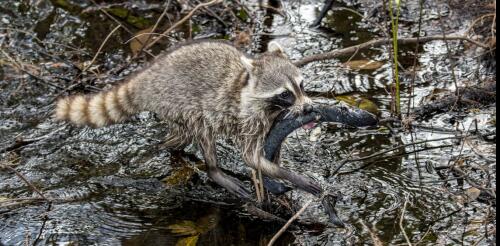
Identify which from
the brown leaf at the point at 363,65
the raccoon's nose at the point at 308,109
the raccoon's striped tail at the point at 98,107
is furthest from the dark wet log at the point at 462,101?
the raccoon's striped tail at the point at 98,107

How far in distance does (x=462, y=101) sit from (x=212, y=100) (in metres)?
1.83

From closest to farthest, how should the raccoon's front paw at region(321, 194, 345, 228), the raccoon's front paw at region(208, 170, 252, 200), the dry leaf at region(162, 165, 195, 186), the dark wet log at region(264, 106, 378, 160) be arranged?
1. the raccoon's front paw at region(321, 194, 345, 228)
2. the dark wet log at region(264, 106, 378, 160)
3. the raccoon's front paw at region(208, 170, 252, 200)
4. the dry leaf at region(162, 165, 195, 186)

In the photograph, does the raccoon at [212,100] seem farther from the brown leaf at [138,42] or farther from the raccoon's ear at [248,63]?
the brown leaf at [138,42]

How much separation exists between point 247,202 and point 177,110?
2.45ft

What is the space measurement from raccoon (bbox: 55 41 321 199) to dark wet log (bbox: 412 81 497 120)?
1243mm

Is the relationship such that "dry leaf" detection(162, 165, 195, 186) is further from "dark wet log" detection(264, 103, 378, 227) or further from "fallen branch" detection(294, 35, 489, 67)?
"fallen branch" detection(294, 35, 489, 67)

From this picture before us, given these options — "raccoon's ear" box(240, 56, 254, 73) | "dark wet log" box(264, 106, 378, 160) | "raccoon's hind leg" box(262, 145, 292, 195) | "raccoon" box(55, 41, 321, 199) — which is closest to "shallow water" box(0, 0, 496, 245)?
"raccoon's hind leg" box(262, 145, 292, 195)

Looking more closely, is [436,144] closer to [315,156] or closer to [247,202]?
[315,156]

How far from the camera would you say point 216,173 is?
5184 millimetres

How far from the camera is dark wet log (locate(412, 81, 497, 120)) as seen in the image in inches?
226

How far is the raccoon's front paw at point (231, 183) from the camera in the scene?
16.6 ft

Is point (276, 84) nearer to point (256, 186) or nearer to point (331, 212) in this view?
point (256, 186)

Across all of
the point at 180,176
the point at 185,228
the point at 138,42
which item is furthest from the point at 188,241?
the point at 138,42

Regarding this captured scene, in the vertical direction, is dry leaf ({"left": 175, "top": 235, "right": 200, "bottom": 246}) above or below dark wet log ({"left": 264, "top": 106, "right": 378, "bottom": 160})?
below
